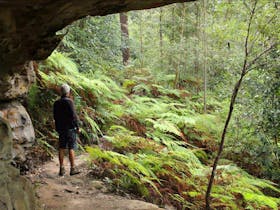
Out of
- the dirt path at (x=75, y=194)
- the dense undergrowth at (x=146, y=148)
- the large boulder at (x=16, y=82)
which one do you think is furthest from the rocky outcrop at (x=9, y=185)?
the dense undergrowth at (x=146, y=148)

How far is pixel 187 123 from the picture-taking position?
401 inches

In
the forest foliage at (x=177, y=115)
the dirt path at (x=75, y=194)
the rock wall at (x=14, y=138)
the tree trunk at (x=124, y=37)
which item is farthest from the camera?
the tree trunk at (x=124, y=37)

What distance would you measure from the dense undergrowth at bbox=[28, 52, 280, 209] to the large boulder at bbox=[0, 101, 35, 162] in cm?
116

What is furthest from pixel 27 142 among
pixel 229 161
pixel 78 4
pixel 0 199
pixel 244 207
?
pixel 229 161

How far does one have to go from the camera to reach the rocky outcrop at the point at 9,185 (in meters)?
3.58

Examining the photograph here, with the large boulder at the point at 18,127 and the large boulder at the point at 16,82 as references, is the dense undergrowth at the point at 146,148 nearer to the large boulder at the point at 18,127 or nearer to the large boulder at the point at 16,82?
the large boulder at the point at 18,127

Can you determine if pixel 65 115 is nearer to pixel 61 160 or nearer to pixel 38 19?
pixel 61 160

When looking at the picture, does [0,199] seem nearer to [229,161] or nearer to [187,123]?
[229,161]

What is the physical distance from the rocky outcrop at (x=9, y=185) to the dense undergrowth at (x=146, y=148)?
2250 mm

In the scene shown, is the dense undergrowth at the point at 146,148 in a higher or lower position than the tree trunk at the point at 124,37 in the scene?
lower

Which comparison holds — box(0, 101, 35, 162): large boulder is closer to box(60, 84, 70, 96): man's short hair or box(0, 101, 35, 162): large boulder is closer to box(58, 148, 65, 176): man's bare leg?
box(58, 148, 65, 176): man's bare leg

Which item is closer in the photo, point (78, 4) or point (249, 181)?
point (78, 4)

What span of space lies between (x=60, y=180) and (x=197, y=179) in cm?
278

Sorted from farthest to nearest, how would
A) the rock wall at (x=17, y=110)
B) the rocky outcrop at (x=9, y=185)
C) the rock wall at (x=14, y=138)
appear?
the rock wall at (x=17, y=110) < the rock wall at (x=14, y=138) < the rocky outcrop at (x=9, y=185)
